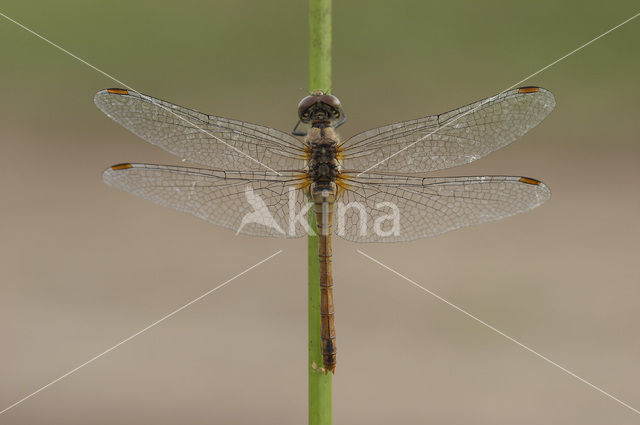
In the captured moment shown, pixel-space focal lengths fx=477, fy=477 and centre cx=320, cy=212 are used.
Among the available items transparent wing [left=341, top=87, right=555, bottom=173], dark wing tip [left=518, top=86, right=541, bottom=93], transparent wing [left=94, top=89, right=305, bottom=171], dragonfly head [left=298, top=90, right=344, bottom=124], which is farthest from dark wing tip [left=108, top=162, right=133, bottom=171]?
dark wing tip [left=518, top=86, right=541, bottom=93]

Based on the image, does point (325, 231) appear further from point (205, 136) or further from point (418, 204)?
point (205, 136)

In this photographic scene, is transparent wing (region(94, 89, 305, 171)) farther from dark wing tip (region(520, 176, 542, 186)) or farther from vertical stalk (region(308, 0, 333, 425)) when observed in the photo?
dark wing tip (region(520, 176, 542, 186))

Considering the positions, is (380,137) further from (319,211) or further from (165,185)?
(165,185)

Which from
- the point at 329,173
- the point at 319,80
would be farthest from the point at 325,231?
the point at 319,80

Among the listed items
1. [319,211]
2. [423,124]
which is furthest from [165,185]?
[423,124]

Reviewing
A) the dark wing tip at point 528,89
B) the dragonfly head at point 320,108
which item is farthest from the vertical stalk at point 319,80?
the dark wing tip at point 528,89

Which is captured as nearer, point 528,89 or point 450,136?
point 528,89

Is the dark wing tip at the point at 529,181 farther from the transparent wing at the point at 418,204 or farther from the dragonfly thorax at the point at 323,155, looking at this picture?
the dragonfly thorax at the point at 323,155
